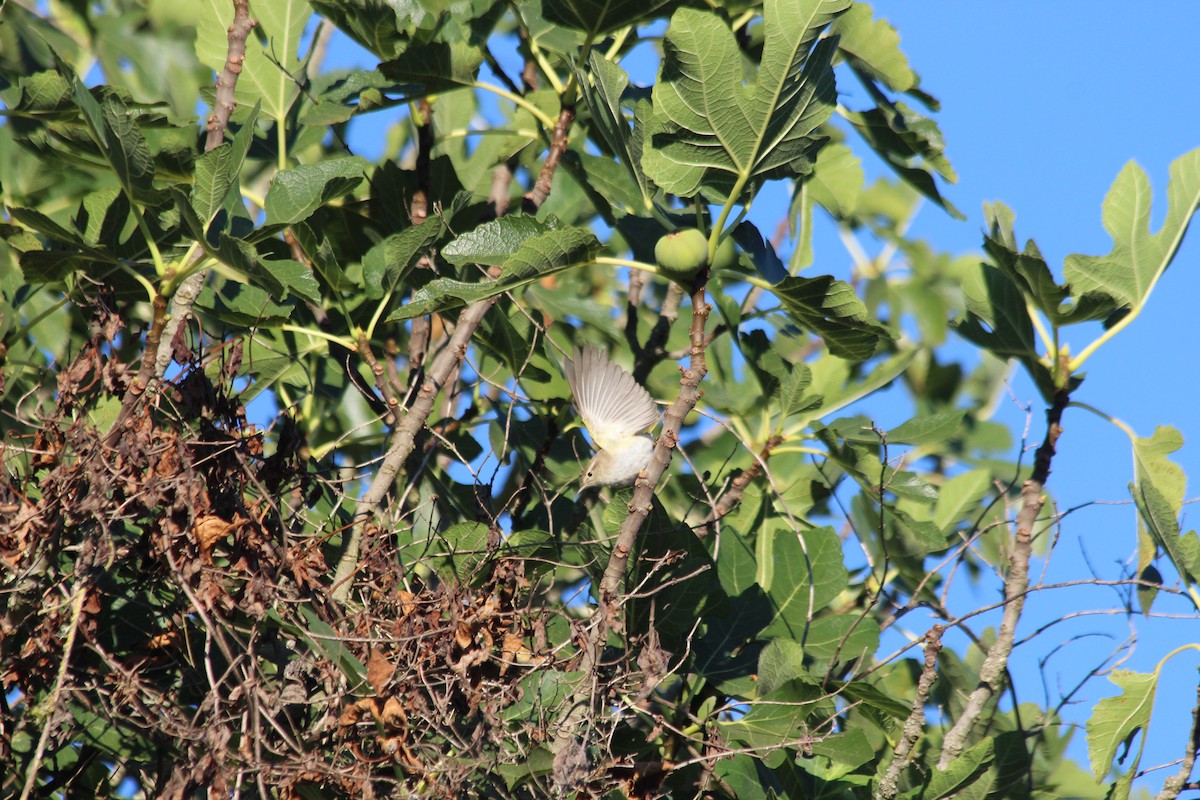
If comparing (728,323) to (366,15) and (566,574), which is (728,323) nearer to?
(566,574)

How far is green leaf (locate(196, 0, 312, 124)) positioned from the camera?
2439 millimetres

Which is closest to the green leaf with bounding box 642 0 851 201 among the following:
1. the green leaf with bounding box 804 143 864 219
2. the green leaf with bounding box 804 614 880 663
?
the green leaf with bounding box 804 614 880 663

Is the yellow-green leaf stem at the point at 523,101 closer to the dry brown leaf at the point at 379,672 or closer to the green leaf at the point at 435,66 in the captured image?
the green leaf at the point at 435,66

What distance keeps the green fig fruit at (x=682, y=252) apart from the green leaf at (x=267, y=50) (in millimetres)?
1120

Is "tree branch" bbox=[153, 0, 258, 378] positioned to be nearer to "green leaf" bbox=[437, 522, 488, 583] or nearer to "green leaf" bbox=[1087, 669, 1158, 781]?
"green leaf" bbox=[437, 522, 488, 583]

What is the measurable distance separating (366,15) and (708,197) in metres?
0.88

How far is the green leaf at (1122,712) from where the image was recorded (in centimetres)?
203

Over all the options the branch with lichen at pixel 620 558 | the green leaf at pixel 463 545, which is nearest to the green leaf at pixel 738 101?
the branch with lichen at pixel 620 558

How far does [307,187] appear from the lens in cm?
193

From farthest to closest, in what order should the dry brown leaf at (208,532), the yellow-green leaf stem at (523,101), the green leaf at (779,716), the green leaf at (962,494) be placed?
the green leaf at (962,494)
the yellow-green leaf stem at (523,101)
the green leaf at (779,716)
the dry brown leaf at (208,532)

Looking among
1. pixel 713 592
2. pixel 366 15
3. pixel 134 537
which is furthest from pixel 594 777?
pixel 366 15

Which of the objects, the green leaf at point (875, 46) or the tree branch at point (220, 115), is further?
the green leaf at point (875, 46)

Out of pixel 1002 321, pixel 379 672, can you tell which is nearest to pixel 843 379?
pixel 1002 321

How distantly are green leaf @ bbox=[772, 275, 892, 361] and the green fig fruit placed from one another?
0.25 meters
